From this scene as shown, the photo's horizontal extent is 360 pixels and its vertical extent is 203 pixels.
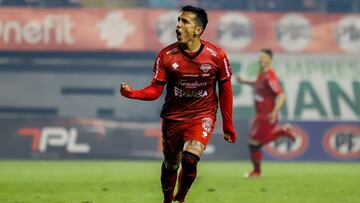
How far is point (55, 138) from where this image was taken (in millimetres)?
24422

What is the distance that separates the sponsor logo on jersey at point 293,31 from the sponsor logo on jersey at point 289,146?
298 inches

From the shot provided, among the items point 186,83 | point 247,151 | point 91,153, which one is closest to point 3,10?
point 91,153

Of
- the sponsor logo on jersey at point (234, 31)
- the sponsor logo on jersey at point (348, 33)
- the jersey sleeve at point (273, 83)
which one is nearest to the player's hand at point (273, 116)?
the jersey sleeve at point (273, 83)

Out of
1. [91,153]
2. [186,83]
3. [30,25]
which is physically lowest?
[91,153]

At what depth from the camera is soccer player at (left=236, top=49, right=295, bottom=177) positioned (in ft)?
52.6

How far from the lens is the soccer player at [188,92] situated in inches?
334

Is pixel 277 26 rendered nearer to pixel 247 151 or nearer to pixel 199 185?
pixel 247 151

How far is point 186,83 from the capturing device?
8531 millimetres

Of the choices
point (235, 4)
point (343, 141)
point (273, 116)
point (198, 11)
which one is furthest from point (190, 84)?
point (235, 4)

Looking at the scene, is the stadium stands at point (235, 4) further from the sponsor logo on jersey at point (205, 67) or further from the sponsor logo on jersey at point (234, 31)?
the sponsor logo on jersey at point (205, 67)

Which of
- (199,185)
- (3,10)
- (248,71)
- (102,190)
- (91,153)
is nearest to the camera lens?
(102,190)

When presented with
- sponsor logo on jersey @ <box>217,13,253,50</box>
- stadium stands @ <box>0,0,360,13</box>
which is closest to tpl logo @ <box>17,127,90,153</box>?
stadium stands @ <box>0,0,360,13</box>

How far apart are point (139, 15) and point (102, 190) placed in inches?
766

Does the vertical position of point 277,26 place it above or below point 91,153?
above
